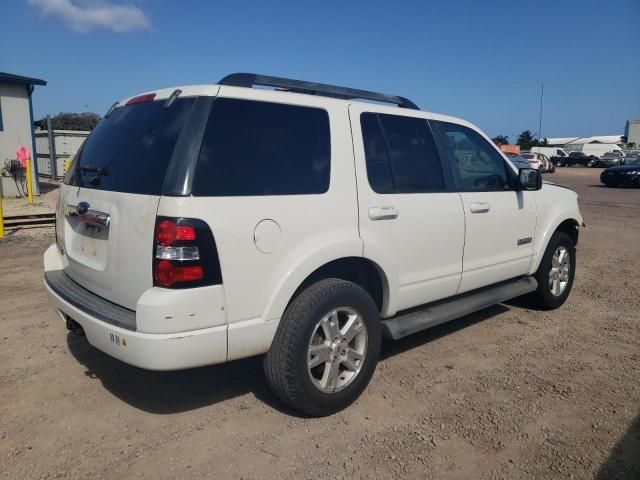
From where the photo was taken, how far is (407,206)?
12.0 feet

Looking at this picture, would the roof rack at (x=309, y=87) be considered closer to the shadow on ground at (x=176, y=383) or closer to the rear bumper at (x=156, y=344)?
the rear bumper at (x=156, y=344)

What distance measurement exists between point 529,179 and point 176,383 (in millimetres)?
3393

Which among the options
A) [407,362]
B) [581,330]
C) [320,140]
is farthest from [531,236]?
[320,140]

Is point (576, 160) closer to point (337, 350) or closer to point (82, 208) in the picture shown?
point (337, 350)

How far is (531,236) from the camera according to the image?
4.92 m

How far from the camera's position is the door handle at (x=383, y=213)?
3.42 meters

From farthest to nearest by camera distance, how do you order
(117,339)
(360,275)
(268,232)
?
(360,275), (268,232), (117,339)

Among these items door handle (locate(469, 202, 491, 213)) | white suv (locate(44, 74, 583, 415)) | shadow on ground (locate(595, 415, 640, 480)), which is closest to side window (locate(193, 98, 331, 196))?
white suv (locate(44, 74, 583, 415))

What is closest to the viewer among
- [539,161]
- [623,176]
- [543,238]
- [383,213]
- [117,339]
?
[117,339]

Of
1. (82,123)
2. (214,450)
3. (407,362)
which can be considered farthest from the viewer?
(82,123)

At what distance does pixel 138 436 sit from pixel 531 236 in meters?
3.73

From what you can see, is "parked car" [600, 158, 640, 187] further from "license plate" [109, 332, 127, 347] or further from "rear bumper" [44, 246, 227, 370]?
"license plate" [109, 332, 127, 347]

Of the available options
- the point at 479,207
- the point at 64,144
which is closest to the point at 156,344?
the point at 479,207

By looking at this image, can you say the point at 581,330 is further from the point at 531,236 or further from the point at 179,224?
the point at 179,224
